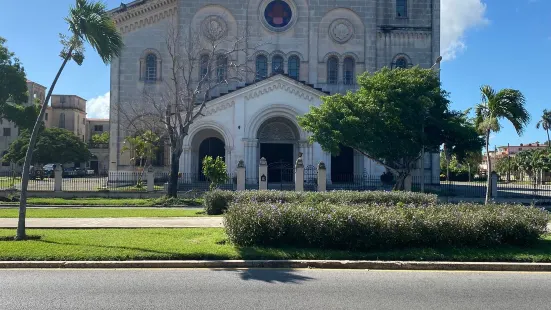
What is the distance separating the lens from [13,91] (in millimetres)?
31172

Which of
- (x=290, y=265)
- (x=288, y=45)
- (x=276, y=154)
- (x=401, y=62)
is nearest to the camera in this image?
(x=290, y=265)

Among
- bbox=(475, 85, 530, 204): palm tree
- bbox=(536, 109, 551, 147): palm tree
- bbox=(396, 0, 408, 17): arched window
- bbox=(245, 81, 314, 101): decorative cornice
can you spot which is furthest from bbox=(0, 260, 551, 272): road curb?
bbox=(536, 109, 551, 147): palm tree

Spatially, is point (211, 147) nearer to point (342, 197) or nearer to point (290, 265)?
point (342, 197)

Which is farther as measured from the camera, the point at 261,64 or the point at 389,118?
the point at 261,64

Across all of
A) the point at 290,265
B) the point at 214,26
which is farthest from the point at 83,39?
the point at 214,26

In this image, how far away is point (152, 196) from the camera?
28.1 m

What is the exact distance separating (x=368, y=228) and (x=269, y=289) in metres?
3.63

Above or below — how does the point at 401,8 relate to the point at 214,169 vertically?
above

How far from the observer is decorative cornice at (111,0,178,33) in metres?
37.9

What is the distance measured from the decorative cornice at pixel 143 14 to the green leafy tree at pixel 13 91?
901cm

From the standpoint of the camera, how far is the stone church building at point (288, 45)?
3697 cm

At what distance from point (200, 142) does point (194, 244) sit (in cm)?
2551

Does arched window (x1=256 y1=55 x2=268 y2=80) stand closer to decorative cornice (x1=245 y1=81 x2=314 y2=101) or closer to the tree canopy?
decorative cornice (x1=245 y1=81 x2=314 y2=101)

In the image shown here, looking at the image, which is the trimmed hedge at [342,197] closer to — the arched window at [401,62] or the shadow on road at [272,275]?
the shadow on road at [272,275]
